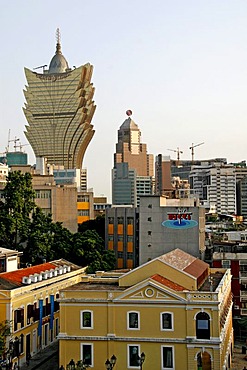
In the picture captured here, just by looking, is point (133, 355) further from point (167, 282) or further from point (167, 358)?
point (167, 282)

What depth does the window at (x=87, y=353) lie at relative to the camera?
45.6 m

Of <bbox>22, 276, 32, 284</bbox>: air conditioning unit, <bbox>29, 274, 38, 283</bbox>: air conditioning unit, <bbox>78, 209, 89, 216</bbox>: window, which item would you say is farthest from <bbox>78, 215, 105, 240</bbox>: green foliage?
<bbox>22, 276, 32, 284</bbox>: air conditioning unit

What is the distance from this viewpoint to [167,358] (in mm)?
44562

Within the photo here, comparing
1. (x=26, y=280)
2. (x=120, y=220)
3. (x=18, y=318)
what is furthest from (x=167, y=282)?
(x=120, y=220)

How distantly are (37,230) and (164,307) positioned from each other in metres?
39.4

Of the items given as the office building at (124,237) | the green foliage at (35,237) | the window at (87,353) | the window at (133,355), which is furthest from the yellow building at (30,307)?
the office building at (124,237)

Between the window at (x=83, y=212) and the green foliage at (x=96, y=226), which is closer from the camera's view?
the green foliage at (x=96, y=226)

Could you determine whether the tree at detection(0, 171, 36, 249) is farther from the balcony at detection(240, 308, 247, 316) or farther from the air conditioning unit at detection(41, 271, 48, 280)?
the balcony at detection(240, 308, 247, 316)

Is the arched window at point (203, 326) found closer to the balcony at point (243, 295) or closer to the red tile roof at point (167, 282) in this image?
the red tile roof at point (167, 282)

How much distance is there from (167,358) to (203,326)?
3.64 metres

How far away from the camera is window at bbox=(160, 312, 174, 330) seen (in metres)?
44.8

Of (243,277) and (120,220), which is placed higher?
(120,220)

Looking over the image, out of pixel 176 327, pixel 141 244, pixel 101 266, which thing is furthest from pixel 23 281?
pixel 141 244

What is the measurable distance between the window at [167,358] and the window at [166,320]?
149 centimetres
